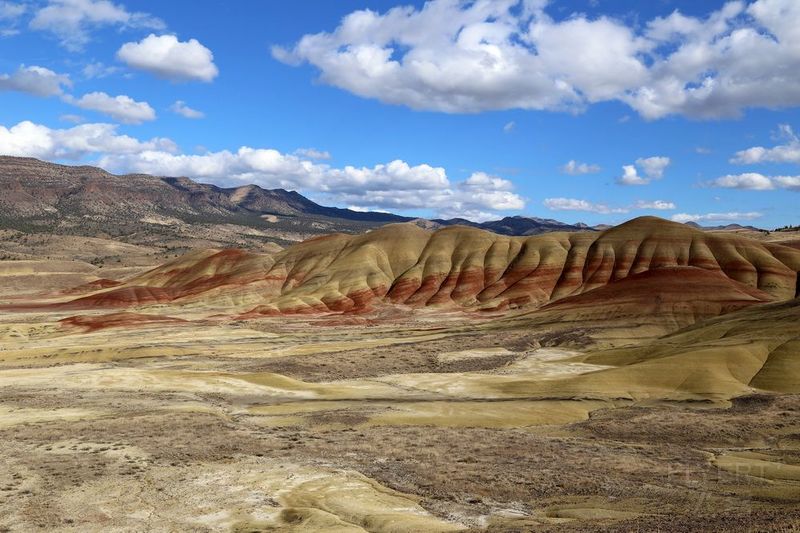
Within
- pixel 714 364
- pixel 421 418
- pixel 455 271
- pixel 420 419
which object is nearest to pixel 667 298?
pixel 714 364

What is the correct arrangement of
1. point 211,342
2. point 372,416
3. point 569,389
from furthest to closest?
1. point 211,342
2. point 569,389
3. point 372,416

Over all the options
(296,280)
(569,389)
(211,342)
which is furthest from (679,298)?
(296,280)

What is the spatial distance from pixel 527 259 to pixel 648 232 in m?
28.9

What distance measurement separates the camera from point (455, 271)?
164 meters

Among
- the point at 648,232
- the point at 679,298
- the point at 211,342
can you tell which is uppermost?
A: the point at 648,232

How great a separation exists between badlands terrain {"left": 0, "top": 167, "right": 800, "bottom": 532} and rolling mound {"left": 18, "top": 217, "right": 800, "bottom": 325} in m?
7.76

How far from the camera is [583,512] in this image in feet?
80.1

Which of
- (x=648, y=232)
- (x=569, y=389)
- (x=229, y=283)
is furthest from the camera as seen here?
(x=229, y=283)

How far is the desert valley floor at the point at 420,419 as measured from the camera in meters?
25.6

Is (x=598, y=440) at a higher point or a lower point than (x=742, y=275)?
lower

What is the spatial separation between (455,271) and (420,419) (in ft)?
396

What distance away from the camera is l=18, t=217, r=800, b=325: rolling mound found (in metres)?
138

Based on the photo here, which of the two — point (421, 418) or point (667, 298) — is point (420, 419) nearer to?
point (421, 418)

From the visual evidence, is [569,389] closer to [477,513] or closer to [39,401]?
[477,513]
